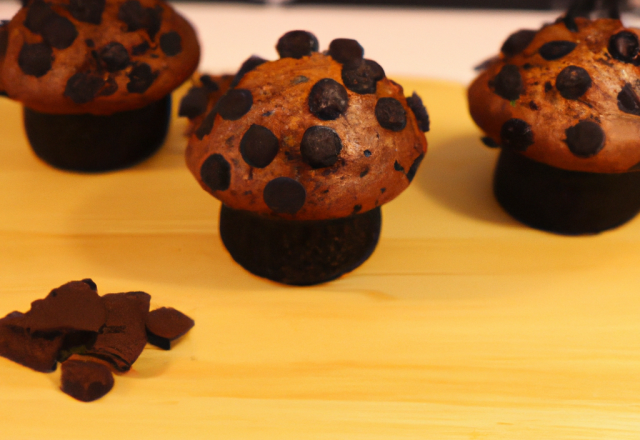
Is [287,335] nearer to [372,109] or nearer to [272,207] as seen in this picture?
[272,207]

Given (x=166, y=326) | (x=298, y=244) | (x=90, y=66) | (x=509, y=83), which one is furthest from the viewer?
(x=90, y=66)

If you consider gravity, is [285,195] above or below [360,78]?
below

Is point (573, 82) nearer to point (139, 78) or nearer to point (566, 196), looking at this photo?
point (566, 196)

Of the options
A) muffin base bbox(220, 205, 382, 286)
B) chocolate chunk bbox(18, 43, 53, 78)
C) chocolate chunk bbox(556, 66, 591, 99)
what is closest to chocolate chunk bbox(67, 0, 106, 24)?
chocolate chunk bbox(18, 43, 53, 78)

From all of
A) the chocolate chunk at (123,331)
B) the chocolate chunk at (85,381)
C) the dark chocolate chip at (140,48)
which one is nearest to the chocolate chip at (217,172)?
the chocolate chunk at (123,331)

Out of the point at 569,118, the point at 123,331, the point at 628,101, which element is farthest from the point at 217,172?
the point at 628,101

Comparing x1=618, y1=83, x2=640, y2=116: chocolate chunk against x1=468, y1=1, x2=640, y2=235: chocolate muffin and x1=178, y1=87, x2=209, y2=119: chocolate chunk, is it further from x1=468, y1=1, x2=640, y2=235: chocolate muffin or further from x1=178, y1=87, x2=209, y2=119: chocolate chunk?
x1=178, y1=87, x2=209, y2=119: chocolate chunk
